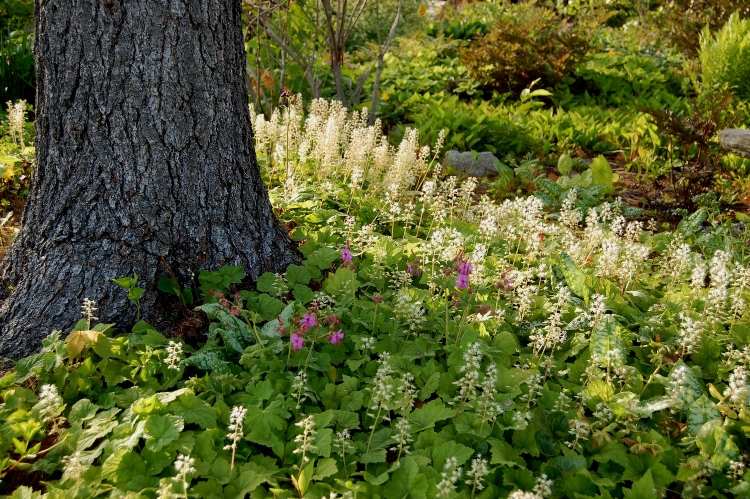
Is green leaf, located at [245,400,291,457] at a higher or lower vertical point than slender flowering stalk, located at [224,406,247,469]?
lower

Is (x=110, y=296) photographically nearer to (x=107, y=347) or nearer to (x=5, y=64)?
(x=107, y=347)

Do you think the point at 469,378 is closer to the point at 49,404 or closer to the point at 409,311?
the point at 409,311

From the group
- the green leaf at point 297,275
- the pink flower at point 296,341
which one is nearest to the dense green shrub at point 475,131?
the green leaf at point 297,275

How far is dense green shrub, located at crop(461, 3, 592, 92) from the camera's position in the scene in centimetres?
844

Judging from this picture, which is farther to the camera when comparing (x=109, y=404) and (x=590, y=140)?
(x=590, y=140)

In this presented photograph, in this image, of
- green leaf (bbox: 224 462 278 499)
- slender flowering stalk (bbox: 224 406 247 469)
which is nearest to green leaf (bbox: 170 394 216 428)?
slender flowering stalk (bbox: 224 406 247 469)

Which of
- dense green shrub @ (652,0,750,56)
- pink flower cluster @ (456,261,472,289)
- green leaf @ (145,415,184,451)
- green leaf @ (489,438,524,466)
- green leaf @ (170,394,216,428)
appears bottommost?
green leaf @ (489,438,524,466)

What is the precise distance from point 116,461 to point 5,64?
630 cm

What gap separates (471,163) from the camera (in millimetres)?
6344

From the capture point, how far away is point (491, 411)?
7.82ft

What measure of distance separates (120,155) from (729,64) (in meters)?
6.74

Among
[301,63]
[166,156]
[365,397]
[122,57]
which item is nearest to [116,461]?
[365,397]

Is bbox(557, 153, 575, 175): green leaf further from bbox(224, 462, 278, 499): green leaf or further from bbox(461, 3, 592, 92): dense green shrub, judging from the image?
bbox(224, 462, 278, 499): green leaf

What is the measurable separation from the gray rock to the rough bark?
1888mm
